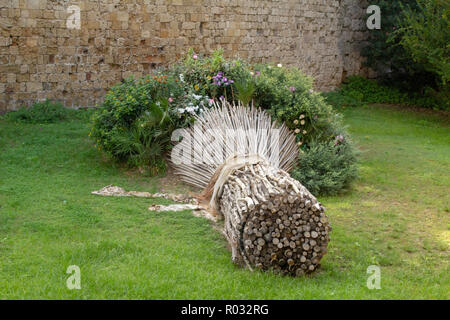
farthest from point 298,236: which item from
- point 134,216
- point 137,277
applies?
point 134,216

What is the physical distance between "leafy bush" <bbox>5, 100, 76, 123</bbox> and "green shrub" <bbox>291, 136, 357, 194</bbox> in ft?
18.0

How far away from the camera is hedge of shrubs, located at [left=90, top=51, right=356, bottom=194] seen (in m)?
7.39

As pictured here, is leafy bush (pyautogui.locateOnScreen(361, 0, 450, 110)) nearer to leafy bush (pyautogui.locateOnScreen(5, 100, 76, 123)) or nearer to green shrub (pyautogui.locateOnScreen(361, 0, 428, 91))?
green shrub (pyautogui.locateOnScreen(361, 0, 428, 91))

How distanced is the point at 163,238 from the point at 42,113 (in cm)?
633

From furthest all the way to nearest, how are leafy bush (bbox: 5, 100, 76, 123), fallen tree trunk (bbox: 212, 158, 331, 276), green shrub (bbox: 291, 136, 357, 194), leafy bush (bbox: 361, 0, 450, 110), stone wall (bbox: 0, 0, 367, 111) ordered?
leafy bush (bbox: 361, 0, 450, 110) → stone wall (bbox: 0, 0, 367, 111) → leafy bush (bbox: 5, 100, 76, 123) → green shrub (bbox: 291, 136, 357, 194) → fallen tree trunk (bbox: 212, 158, 331, 276)

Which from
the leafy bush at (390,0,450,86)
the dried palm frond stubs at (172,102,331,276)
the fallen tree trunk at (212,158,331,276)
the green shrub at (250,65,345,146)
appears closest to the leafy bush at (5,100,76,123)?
the green shrub at (250,65,345,146)

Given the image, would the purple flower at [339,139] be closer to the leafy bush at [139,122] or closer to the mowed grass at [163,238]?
the mowed grass at [163,238]

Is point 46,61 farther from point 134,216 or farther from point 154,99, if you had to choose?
point 134,216

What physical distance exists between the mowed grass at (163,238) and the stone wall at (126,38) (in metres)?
2.38

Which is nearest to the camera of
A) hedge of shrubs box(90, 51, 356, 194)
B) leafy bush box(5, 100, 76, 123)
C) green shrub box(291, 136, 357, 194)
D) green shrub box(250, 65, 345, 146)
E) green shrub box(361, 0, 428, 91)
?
green shrub box(291, 136, 357, 194)

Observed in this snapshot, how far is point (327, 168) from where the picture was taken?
23.8ft

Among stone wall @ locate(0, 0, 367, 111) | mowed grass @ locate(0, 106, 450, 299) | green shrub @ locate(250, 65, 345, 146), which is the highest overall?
stone wall @ locate(0, 0, 367, 111)

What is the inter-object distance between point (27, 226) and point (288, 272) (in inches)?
107

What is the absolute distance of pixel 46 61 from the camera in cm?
1094
